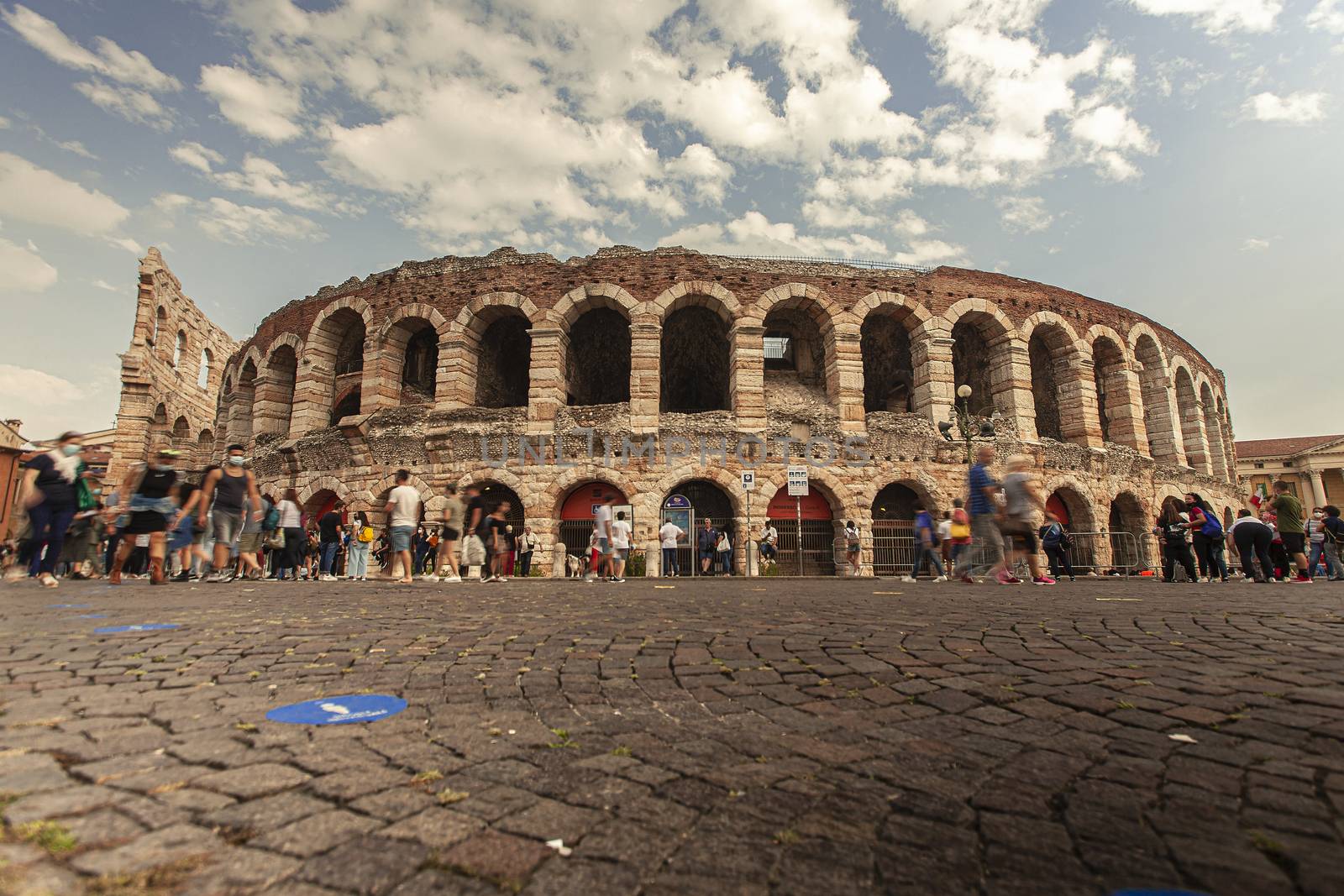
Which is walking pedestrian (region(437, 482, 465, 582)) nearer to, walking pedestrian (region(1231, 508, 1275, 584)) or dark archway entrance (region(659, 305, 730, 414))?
dark archway entrance (region(659, 305, 730, 414))

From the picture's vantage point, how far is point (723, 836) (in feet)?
4.93

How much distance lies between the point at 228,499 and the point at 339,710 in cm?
837

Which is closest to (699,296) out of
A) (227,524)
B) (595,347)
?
(595,347)

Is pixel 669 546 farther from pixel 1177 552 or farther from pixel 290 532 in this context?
pixel 1177 552

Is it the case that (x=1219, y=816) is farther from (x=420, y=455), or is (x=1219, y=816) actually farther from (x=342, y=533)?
(x=342, y=533)

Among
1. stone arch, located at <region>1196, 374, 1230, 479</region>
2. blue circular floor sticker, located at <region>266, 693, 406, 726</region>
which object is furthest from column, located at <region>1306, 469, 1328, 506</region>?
blue circular floor sticker, located at <region>266, 693, 406, 726</region>

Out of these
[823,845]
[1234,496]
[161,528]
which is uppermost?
[1234,496]

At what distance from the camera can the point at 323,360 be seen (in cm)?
1903

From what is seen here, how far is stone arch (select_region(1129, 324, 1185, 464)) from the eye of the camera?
2048 cm

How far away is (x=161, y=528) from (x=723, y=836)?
973cm

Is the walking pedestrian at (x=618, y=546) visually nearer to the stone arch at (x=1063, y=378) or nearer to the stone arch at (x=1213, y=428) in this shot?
the stone arch at (x=1063, y=378)

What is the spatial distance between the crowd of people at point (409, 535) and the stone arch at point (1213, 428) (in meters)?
10.2

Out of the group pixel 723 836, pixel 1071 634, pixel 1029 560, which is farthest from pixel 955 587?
pixel 723 836

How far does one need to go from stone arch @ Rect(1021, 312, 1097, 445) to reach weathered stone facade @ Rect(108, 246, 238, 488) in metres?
27.8
